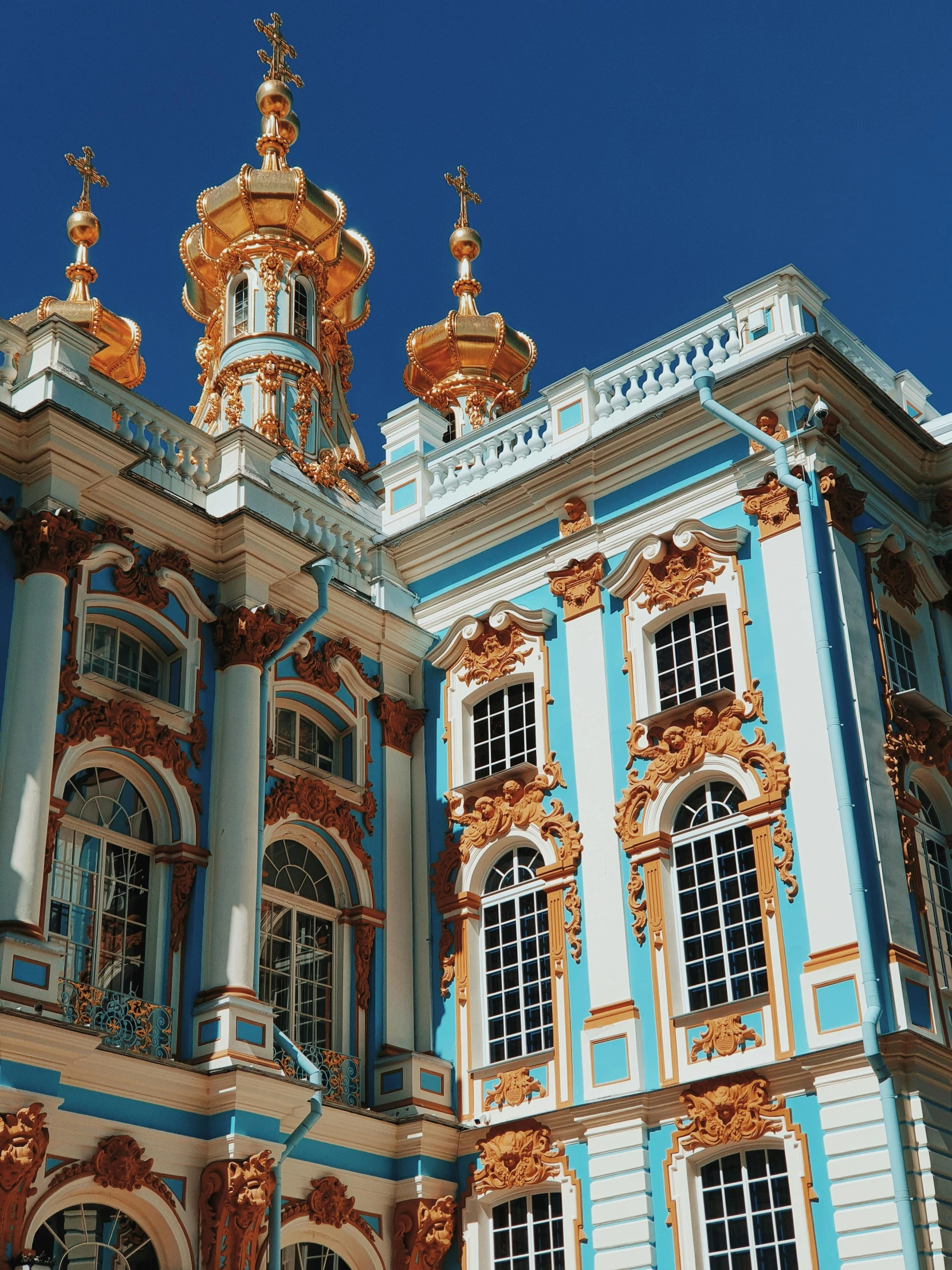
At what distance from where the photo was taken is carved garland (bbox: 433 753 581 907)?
1399 centimetres

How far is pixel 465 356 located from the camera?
84.4ft

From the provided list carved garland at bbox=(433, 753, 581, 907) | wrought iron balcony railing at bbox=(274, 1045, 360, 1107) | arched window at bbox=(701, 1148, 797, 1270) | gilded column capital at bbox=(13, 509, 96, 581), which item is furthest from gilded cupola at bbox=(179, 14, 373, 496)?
arched window at bbox=(701, 1148, 797, 1270)

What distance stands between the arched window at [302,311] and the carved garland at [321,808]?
765 cm

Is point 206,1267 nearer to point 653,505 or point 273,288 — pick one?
point 653,505

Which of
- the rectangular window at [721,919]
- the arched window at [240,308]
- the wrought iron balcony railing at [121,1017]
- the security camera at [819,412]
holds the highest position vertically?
the arched window at [240,308]

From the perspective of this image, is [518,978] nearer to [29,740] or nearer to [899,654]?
[899,654]

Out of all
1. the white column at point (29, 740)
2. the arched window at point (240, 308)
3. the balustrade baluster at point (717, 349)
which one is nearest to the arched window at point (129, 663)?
the white column at point (29, 740)

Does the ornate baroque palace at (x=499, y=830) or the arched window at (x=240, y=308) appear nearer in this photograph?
the ornate baroque palace at (x=499, y=830)

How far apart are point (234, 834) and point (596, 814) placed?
3051 millimetres

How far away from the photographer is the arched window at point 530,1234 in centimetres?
1277

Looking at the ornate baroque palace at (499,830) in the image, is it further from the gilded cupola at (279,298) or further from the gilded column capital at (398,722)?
the gilded cupola at (279,298)

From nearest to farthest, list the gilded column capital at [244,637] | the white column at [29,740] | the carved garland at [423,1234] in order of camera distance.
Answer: the white column at [29,740] < the carved garland at [423,1234] < the gilded column capital at [244,637]

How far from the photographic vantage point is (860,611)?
43.5ft

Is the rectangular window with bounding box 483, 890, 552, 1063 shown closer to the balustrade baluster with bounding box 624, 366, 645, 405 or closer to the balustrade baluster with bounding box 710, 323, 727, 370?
the balustrade baluster with bounding box 624, 366, 645, 405
